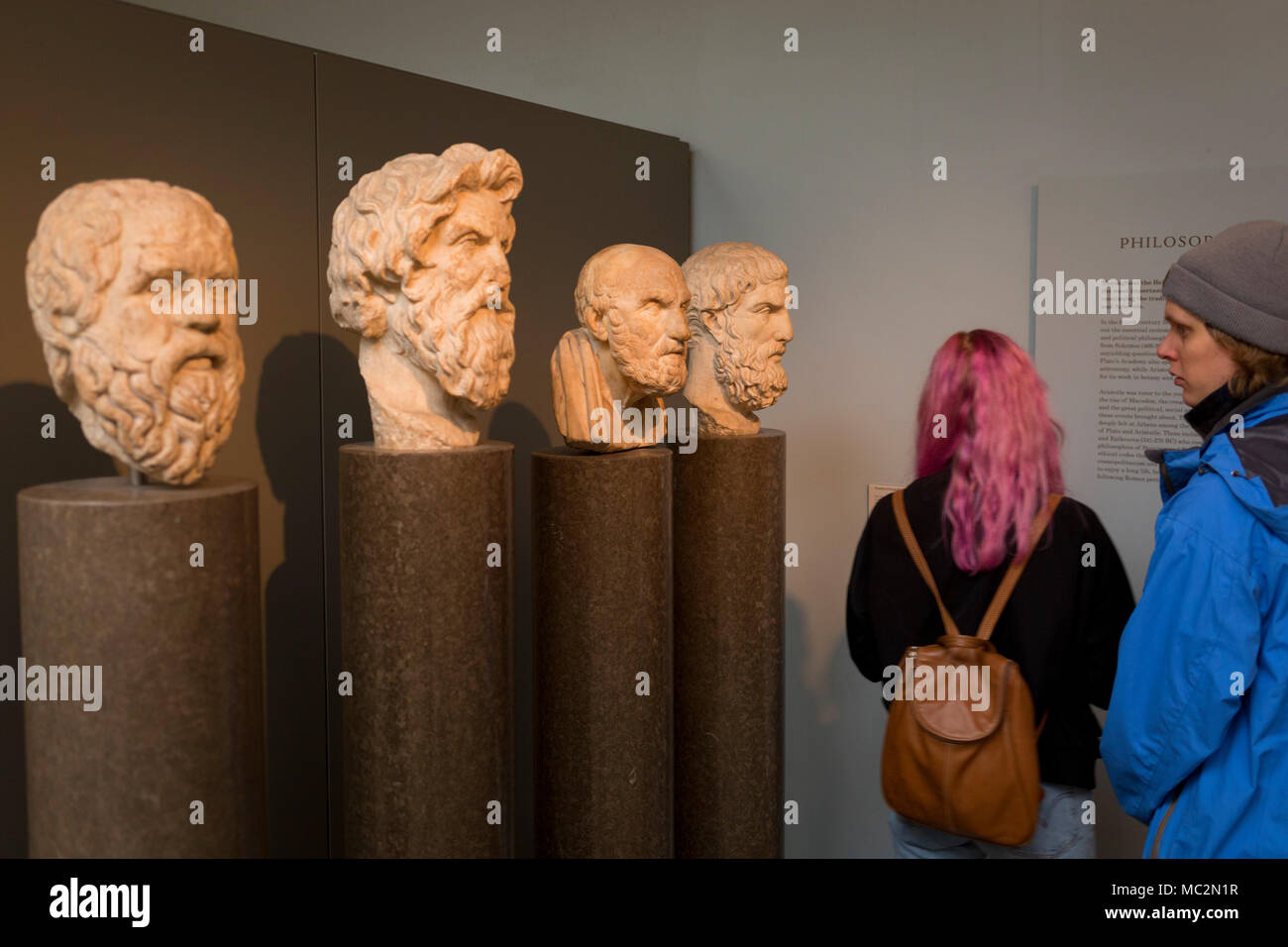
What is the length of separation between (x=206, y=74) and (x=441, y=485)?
5.36 ft

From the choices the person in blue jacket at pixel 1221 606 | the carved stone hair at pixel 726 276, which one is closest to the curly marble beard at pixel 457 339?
the carved stone hair at pixel 726 276

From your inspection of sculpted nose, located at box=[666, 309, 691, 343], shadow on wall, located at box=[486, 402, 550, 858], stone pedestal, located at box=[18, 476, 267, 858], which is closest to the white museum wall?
shadow on wall, located at box=[486, 402, 550, 858]

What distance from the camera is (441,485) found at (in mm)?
2775

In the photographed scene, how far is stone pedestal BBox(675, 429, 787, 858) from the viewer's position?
3770 millimetres

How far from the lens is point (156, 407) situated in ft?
7.52

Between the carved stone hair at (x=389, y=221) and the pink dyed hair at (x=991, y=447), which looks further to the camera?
the pink dyed hair at (x=991, y=447)

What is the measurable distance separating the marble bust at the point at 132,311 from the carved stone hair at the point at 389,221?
429 mm

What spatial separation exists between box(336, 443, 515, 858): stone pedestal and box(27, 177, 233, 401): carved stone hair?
74cm

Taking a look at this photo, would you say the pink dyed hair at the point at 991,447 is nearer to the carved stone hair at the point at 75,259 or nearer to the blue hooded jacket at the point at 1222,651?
the blue hooded jacket at the point at 1222,651

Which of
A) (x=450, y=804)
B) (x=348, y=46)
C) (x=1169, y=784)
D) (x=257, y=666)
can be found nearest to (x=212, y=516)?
(x=257, y=666)

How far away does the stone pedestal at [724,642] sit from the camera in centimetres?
377

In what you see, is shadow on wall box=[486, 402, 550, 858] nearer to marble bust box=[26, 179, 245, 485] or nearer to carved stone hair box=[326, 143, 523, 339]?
carved stone hair box=[326, 143, 523, 339]

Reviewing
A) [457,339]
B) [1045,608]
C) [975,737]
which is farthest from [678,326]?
[975,737]
